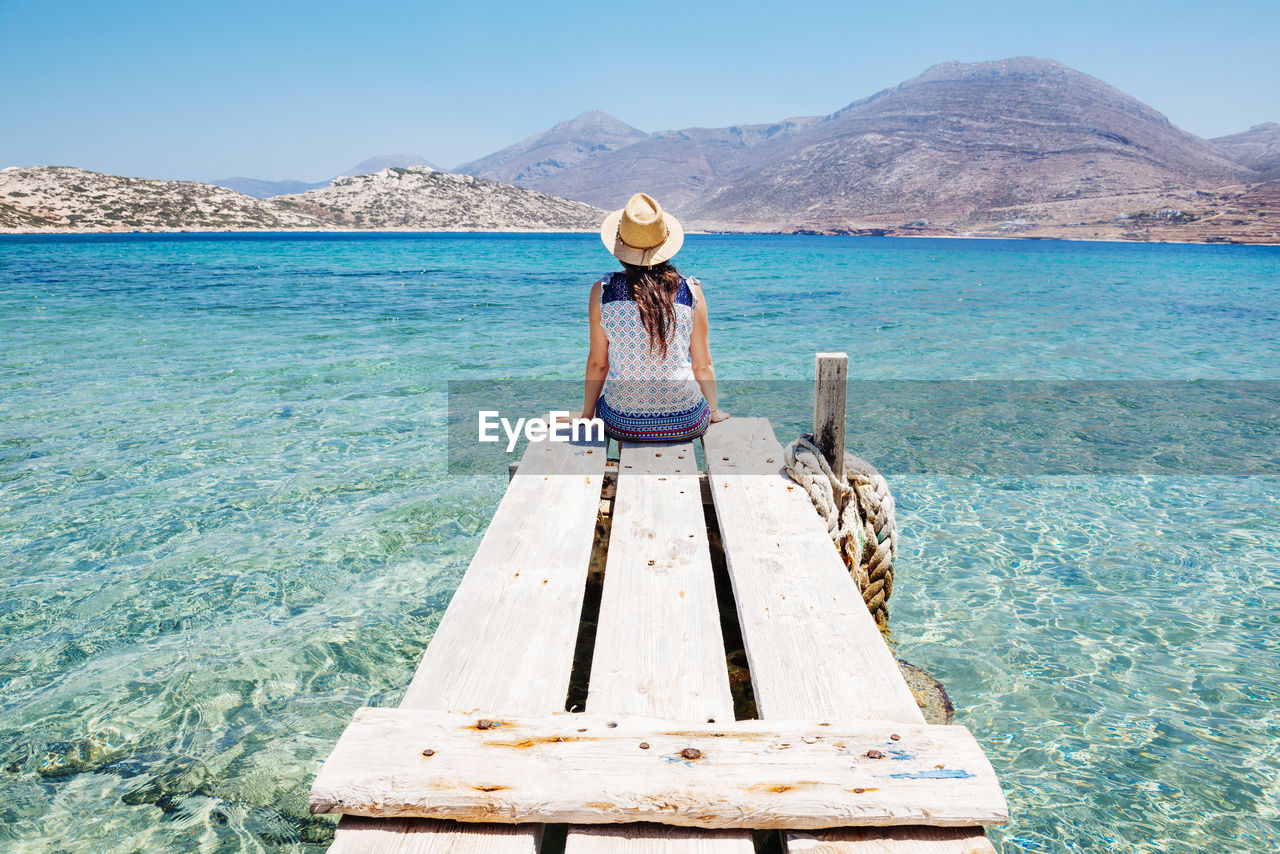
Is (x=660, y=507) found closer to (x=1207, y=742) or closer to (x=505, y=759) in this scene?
(x=505, y=759)

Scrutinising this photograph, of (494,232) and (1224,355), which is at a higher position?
(494,232)

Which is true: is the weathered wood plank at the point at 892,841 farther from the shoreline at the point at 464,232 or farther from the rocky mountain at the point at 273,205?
the rocky mountain at the point at 273,205

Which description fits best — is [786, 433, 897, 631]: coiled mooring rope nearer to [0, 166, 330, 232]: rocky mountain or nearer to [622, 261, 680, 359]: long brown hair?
[622, 261, 680, 359]: long brown hair

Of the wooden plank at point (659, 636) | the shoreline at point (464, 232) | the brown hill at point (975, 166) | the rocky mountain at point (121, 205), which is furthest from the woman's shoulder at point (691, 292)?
the brown hill at point (975, 166)

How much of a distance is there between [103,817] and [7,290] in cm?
2711

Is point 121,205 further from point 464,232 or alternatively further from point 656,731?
point 656,731

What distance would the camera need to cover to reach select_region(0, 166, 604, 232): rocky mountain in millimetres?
93438

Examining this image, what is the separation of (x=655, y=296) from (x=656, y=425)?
2.54 feet

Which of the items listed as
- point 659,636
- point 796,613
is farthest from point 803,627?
point 659,636

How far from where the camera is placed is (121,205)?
96.9m

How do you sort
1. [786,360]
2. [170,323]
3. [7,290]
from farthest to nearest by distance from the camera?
[7,290] < [170,323] < [786,360]

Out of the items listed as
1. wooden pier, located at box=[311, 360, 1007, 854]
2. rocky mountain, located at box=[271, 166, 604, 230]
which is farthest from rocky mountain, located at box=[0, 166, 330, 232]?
wooden pier, located at box=[311, 360, 1007, 854]

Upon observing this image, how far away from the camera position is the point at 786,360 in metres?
13.2

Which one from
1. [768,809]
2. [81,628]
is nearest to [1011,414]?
[768,809]
